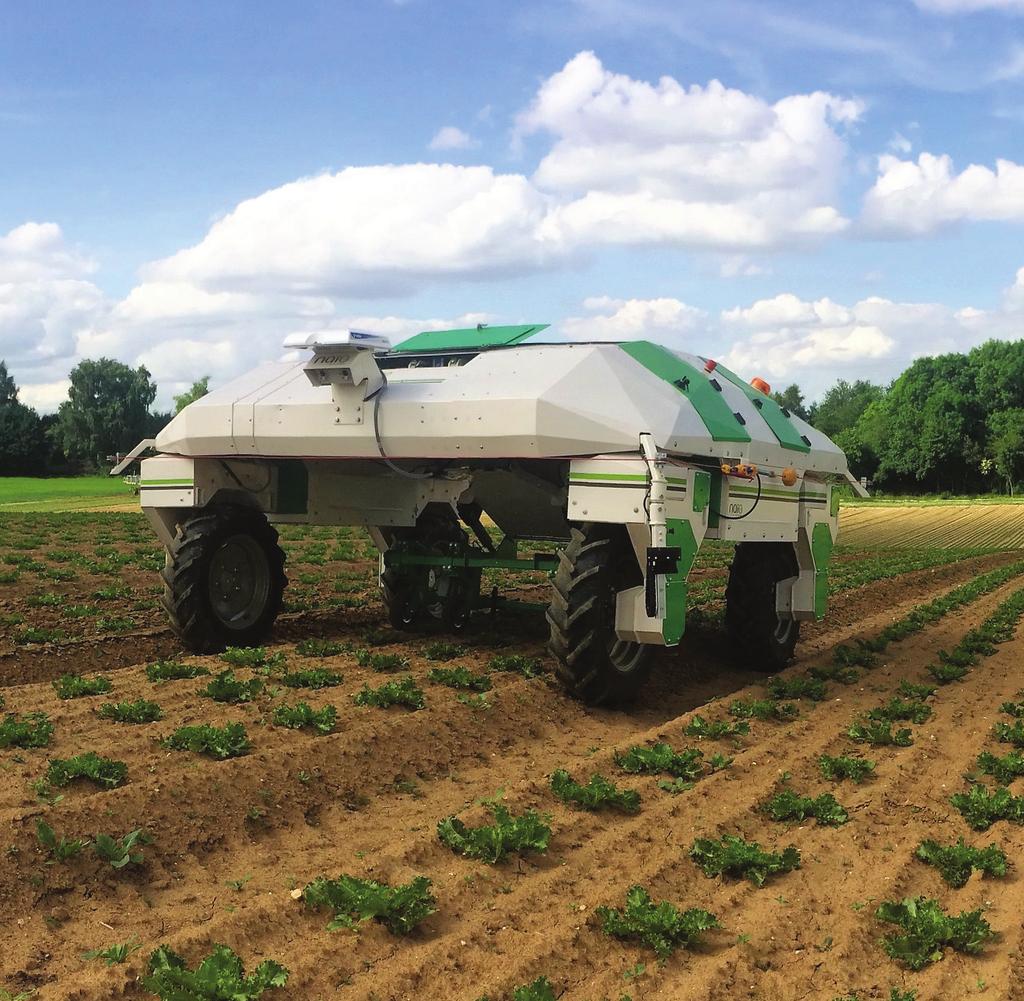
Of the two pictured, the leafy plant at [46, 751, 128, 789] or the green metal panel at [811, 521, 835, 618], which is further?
the green metal panel at [811, 521, 835, 618]

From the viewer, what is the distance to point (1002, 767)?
6988 millimetres

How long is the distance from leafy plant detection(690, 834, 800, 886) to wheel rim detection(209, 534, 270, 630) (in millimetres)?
5578

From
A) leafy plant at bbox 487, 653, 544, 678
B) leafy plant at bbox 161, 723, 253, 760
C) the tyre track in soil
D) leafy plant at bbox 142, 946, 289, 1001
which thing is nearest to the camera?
leafy plant at bbox 142, 946, 289, 1001

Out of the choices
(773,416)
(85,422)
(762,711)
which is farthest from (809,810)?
(85,422)

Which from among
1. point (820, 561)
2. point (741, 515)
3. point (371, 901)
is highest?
point (741, 515)

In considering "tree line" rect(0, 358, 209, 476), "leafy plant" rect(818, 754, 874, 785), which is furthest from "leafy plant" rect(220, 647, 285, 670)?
"tree line" rect(0, 358, 209, 476)

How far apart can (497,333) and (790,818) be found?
4.71 metres

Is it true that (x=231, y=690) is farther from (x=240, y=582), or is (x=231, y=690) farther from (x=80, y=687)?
(x=240, y=582)

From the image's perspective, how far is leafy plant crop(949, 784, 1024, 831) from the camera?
6023 millimetres

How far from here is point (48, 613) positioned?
12656 mm

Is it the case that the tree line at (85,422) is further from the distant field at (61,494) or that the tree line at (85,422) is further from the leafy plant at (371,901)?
the leafy plant at (371,901)

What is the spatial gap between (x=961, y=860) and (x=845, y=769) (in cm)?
163

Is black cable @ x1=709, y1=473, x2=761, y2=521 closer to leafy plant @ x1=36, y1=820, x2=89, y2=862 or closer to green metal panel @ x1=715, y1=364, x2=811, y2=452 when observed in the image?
green metal panel @ x1=715, y1=364, x2=811, y2=452

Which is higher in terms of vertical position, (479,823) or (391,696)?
(391,696)
